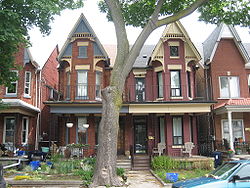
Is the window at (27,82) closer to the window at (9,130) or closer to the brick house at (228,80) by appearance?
the window at (9,130)

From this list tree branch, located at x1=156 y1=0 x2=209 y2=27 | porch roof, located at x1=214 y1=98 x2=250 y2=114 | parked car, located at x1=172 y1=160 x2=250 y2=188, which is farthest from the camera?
porch roof, located at x1=214 y1=98 x2=250 y2=114

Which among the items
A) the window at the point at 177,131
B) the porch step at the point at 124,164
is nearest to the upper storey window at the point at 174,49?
the window at the point at 177,131

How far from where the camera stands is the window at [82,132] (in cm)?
1988

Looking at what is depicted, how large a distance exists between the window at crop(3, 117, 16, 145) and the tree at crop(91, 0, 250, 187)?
426 inches

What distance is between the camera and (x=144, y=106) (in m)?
18.6

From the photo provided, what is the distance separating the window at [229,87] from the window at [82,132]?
1109 centimetres

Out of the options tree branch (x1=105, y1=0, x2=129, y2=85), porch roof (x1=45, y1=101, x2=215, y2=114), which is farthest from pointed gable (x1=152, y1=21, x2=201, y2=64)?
tree branch (x1=105, y1=0, x2=129, y2=85)

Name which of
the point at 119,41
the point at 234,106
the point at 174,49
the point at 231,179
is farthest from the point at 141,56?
the point at 231,179

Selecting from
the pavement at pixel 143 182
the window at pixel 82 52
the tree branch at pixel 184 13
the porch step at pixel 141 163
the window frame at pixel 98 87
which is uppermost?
the window at pixel 82 52

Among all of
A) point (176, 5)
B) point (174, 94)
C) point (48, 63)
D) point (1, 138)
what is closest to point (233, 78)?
point (174, 94)

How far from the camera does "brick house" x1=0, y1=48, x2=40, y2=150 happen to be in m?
18.8

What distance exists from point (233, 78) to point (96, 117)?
11442 mm

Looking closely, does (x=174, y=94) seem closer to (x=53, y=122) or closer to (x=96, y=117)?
(x=96, y=117)

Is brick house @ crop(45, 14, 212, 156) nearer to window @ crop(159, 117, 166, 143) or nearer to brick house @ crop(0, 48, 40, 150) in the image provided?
window @ crop(159, 117, 166, 143)
